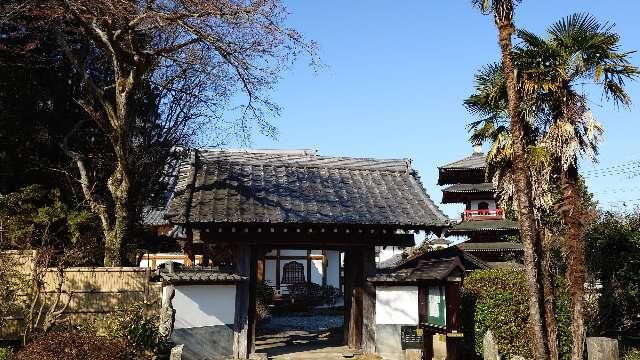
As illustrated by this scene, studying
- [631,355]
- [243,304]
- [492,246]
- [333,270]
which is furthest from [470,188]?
[243,304]

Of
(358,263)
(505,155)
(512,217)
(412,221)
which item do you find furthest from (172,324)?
(512,217)

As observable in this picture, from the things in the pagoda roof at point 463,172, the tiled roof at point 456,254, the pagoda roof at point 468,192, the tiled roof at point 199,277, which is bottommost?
the tiled roof at point 199,277

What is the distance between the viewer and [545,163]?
11547 millimetres

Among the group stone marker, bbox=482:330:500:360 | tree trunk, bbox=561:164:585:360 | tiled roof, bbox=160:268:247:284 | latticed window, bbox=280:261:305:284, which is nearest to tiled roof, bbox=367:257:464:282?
stone marker, bbox=482:330:500:360

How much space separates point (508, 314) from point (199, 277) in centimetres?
796

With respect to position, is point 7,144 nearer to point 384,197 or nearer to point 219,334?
point 219,334

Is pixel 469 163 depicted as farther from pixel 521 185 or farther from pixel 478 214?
pixel 521 185

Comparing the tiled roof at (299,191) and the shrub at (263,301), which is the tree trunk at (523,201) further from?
the shrub at (263,301)

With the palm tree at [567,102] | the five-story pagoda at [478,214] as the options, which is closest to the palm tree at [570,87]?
the palm tree at [567,102]

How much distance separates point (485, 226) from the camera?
28938 millimetres

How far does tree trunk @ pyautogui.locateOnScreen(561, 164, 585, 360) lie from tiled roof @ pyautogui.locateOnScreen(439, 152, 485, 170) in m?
18.7

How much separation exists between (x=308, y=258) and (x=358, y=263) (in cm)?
2197

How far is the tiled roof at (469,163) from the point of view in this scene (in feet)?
98.7

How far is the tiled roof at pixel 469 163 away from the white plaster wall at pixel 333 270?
11.1 m
